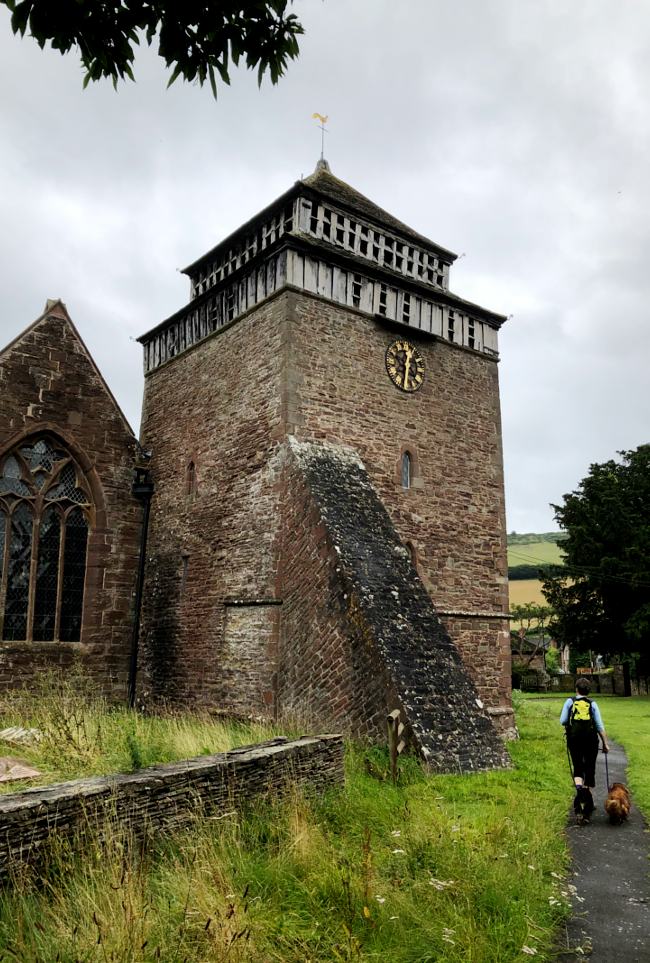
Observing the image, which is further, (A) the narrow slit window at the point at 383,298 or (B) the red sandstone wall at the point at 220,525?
(A) the narrow slit window at the point at 383,298

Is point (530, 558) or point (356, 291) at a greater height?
point (530, 558)

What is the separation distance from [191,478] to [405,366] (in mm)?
5310

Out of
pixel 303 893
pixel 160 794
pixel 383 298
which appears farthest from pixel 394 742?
pixel 383 298

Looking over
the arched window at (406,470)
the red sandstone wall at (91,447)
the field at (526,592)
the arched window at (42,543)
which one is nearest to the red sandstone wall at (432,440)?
the arched window at (406,470)

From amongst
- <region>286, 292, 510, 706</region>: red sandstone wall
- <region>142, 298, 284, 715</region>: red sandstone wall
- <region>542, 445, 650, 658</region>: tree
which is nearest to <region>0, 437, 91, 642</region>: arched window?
<region>142, 298, 284, 715</region>: red sandstone wall

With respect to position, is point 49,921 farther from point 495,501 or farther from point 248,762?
point 495,501

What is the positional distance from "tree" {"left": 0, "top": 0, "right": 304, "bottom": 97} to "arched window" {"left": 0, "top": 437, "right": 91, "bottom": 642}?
41.3 feet

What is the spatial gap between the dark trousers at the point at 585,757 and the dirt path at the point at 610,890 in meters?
0.48

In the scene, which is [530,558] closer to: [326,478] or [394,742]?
[326,478]

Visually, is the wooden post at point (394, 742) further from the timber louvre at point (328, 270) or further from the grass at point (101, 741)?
the timber louvre at point (328, 270)

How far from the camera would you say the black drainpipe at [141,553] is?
53.6ft

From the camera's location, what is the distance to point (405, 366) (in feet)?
53.0

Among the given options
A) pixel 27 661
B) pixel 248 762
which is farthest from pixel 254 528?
pixel 248 762

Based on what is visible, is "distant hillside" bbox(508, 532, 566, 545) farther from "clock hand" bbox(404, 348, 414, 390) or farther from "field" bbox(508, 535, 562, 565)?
"clock hand" bbox(404, 348, 414, 390)
